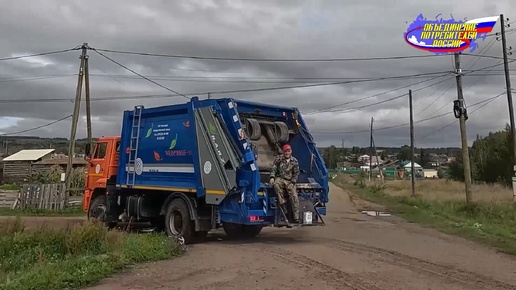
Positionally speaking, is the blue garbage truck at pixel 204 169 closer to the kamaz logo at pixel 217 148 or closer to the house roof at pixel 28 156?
the kamaz logo at pixel 217 148

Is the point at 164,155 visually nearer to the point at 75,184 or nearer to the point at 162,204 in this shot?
the point at 162,204

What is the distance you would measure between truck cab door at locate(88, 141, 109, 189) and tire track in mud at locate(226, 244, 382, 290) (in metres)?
5.78

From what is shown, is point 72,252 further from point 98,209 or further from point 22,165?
point 22,165

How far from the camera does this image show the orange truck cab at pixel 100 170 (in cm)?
1477

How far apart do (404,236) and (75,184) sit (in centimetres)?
1894

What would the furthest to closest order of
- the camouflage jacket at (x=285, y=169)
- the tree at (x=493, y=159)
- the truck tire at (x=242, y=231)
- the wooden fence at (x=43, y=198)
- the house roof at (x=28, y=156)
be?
the house roof at (x=28, y=156) → the tree at (x=493, y=159) → the wooden fence at (x=43, y=198) → the truck tire at (x=242, y=231) → the camouflage jacket at (x=285, y=169)

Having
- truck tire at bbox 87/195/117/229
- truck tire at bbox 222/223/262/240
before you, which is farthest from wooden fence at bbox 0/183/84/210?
truck tire at bbox 222/223/262/240

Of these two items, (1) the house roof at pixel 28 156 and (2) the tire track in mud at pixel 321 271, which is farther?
(1) the house roof at pixel 28 156

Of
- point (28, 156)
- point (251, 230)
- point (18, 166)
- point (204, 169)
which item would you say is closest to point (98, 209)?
point (251, 230)

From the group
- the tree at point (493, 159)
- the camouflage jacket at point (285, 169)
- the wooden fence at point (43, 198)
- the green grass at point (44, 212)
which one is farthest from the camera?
the tree at point (493, 159)

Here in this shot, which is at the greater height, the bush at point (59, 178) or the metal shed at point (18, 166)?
the metal shed at point (18, 166)

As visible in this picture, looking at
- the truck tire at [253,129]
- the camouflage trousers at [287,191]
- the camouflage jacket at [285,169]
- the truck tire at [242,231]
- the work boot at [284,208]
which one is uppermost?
the truck tire at [253,129]

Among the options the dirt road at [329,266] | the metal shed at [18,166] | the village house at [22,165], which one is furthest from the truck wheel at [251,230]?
the metal shed at [18,166]

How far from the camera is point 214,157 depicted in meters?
11.6
